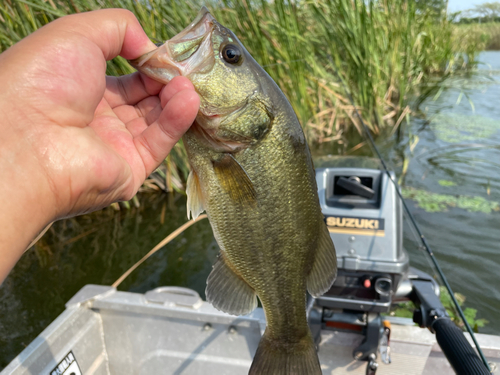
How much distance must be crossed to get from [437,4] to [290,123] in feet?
37.2

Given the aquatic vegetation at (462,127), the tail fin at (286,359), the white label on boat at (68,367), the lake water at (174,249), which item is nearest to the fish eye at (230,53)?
the tail fin at (286,359)

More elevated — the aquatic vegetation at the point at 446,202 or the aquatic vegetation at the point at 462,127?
the aquatic vegetation at the point at 462,127

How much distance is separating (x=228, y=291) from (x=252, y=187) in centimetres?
52

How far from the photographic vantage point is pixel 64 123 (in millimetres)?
1160

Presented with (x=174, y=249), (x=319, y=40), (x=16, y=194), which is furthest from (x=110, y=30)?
(x=319, y=40)

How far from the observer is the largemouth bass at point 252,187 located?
1.34 m

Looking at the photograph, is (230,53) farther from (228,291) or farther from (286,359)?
(286,359)

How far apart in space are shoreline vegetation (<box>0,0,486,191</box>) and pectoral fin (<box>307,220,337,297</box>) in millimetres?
2733

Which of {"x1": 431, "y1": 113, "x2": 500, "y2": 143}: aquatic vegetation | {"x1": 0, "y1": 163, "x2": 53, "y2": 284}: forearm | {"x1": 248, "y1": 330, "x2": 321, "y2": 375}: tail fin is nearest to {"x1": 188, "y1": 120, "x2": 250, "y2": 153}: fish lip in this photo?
{"x1": 0, "y1": 163, "x2": 53, "y2": 284}: forearm

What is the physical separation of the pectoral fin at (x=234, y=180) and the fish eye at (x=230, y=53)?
36 cm

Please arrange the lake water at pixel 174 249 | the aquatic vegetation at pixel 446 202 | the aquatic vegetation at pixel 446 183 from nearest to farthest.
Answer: the lake water at pixel 174 249 → the aquatic vegetation at pixel 446 202 → the aquatic vegetation at pixel 446 183

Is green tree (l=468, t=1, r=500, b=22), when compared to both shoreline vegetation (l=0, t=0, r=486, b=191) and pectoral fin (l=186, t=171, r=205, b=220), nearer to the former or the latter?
shoreline vegetation (l=0, t=0, r=486, b=191)

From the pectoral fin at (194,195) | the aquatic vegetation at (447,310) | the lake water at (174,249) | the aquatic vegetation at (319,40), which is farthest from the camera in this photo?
the lake water at (174,249)

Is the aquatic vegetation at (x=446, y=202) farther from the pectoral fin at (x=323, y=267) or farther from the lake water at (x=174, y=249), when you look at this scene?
the pectoral fin at (x=323, y=267)
